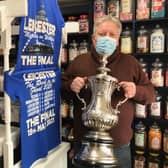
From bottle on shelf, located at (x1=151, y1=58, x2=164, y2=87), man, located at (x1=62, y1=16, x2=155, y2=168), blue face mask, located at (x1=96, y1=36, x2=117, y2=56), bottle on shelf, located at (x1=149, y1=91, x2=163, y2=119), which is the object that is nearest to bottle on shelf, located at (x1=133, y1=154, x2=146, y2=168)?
bottle on shelf, located at (x1=149, y1=91, x2=163, y2=119)

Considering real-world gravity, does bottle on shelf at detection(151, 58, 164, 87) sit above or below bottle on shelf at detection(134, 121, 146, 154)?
above

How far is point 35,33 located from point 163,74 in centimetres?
149

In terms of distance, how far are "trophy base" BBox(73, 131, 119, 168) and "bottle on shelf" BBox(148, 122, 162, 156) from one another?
1.31 meters

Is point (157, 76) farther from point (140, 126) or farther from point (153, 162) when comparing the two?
point (153, 162)

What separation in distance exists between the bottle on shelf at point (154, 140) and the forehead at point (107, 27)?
4.26ft

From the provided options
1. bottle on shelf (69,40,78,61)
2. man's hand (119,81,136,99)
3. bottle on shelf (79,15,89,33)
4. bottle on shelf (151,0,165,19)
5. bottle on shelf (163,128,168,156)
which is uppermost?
bottle on shelf (151,0,165,19)

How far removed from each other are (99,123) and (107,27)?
1.75 feet

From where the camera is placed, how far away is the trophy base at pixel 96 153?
1205mm

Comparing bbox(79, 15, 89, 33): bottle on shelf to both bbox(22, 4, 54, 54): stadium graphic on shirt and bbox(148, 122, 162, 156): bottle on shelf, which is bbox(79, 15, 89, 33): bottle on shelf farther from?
bbox(22, 4, 54, 54): stadium graphic on shirt

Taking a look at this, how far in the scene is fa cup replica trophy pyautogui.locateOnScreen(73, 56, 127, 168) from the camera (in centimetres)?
121

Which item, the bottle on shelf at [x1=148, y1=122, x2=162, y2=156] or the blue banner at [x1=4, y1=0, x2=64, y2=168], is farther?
the bottle on shelf at [x1=148, y1=122, x2=162, y2=156]

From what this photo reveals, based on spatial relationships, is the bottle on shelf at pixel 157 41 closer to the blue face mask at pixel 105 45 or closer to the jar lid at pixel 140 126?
the jar lid at pixel 140 126

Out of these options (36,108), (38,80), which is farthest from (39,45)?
(36,108)

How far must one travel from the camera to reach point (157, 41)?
7.88 ft
